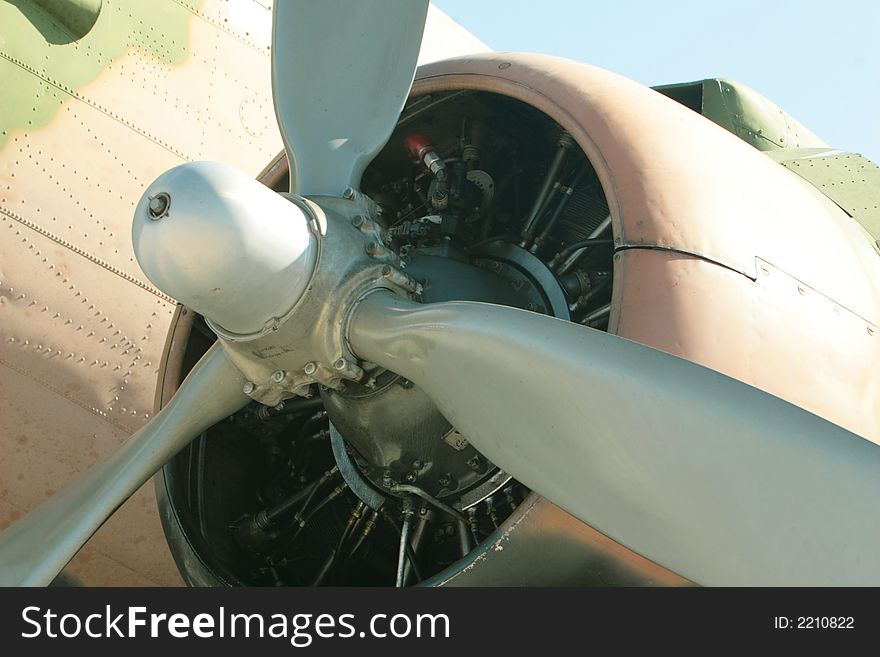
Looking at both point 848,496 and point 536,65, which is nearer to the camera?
point 848,496

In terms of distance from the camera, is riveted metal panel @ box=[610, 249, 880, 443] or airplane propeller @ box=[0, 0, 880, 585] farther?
riveted metal panel @ box=[610, 249, 880, 443]

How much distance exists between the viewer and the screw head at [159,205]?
383 cm

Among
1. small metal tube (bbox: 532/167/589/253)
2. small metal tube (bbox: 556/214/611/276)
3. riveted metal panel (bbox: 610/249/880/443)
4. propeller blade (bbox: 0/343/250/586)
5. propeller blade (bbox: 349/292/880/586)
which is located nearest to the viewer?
propeller blade (bbox: 349/292/880/586)

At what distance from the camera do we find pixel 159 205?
385 centimetres

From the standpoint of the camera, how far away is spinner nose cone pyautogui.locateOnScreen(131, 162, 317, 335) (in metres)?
3.79

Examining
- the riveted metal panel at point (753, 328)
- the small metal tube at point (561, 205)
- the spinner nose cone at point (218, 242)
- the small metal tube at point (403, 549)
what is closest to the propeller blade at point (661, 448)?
the riveted metal panel at point (753, 328)

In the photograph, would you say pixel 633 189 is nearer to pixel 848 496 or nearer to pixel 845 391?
pixel 845 391

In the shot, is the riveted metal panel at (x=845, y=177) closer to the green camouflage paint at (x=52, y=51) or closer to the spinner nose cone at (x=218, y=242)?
the spinner nose cone at (x=218, y=242)

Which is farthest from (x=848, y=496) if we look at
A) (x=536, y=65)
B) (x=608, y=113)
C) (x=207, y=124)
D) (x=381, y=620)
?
(x=207, y=124)

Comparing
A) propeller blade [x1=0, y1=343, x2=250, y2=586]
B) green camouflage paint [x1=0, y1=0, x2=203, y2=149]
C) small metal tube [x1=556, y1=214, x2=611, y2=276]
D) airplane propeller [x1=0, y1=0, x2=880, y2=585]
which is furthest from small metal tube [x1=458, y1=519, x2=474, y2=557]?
green camouflage paint [x1=0, y1=0, x2=203, y2=149]

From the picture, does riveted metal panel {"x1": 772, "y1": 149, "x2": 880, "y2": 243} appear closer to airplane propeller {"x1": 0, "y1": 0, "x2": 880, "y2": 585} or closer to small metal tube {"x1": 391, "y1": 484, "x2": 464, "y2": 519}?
airplane propeller {"x1": 0, "y1": 0, "x2": 880, "y2": 585}

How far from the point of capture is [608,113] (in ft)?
15.3

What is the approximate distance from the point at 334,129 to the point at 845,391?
230 centimetres

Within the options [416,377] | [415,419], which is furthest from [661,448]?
[415,419]
